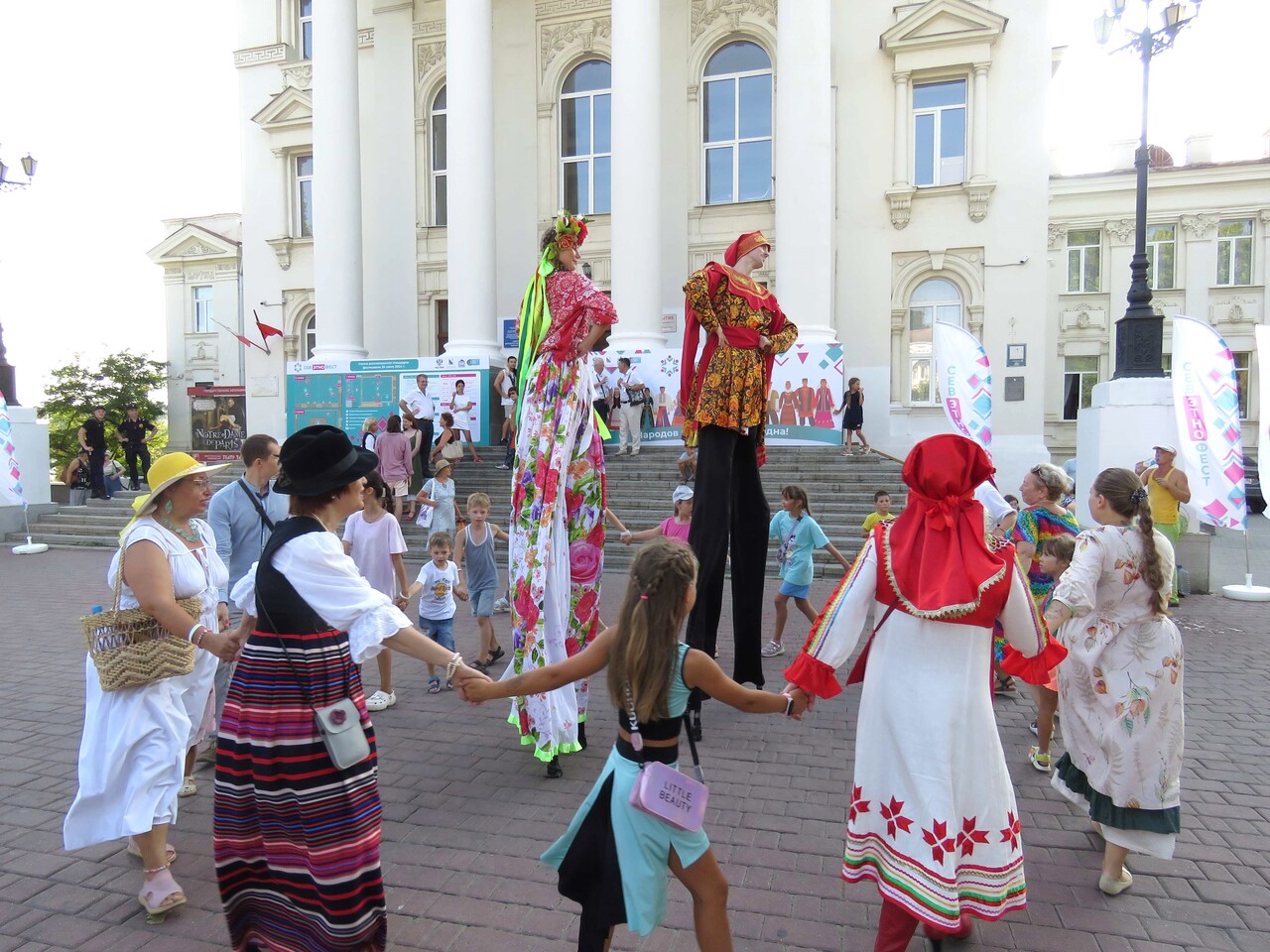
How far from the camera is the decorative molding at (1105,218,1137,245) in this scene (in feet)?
92.0

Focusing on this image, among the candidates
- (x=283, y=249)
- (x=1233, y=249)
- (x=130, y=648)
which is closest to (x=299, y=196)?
(x=283, y=249)

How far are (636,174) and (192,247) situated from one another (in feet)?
88.7

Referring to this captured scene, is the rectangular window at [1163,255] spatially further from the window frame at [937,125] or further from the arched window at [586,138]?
the arched window at [586,138]

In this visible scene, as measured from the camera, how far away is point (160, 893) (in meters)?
3.23

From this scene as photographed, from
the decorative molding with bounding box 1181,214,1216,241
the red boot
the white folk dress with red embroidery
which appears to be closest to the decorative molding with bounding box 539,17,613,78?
the white folk dress with red embroidery

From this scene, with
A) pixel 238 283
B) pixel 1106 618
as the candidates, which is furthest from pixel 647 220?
pixel 238 283

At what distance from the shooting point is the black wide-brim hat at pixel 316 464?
2.67 m

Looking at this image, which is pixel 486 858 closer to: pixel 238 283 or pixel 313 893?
pixel 313 893

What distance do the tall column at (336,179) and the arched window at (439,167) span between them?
2029mm

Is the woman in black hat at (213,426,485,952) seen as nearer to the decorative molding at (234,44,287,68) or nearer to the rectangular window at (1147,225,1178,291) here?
the decorative molding at (234,44,287,68)

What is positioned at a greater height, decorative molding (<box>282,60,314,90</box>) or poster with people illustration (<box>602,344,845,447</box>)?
decorative molding (<box>282,60,314,90</box>)

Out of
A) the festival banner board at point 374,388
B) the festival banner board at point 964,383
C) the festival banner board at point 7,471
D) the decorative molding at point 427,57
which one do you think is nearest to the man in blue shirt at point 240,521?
the festival banner board at point 964,383

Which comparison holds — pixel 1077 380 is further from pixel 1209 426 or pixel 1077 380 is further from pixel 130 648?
pixel 130 648

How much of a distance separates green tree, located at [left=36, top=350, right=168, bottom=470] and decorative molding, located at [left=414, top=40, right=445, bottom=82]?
21.3 meters
